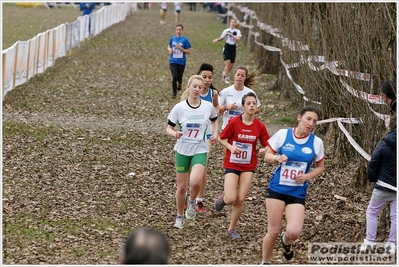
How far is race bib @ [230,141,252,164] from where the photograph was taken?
936 cm

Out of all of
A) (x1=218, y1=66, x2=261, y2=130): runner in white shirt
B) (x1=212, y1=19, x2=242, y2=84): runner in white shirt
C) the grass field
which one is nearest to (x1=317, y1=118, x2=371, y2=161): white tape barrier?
the grass field

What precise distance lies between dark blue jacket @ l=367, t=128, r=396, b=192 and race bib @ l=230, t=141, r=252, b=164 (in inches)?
58.4

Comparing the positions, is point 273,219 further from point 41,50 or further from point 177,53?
point 41,50

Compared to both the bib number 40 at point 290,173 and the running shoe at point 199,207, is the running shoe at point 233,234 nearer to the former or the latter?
the running shoe at point 199,207

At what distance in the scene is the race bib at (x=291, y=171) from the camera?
8.09 metres

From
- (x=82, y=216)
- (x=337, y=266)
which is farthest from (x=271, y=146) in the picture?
(x=82, y=216)

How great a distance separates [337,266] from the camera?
330 inches

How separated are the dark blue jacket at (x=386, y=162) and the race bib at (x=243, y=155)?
1484 millimetres

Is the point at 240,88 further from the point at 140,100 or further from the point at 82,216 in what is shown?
the point at 140,100

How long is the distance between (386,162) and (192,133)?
2.40 meters

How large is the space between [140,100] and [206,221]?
33.9 ft

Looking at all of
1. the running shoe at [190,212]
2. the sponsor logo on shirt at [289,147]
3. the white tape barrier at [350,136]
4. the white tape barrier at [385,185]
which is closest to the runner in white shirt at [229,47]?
the white tape barrier at [350,136]

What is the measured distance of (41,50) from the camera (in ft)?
78.5

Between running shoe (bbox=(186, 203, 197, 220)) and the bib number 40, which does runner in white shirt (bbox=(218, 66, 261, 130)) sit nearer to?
running shoe (bbox=(186, 203, 197, 220))
